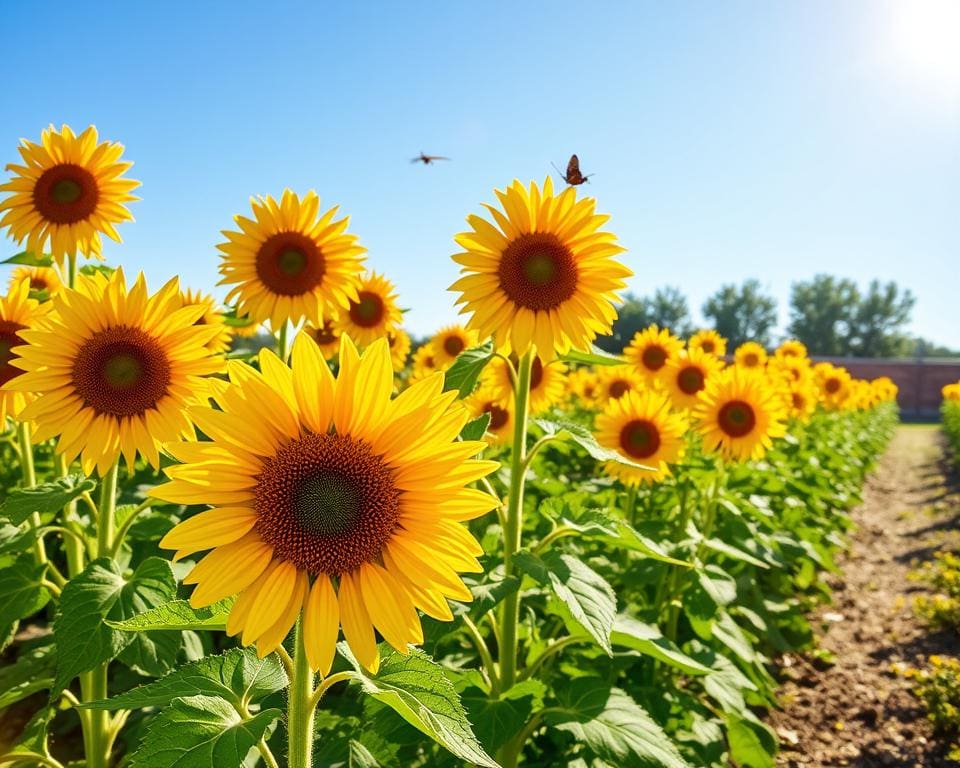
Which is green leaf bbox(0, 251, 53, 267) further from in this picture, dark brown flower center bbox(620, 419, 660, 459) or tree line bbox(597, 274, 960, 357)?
tree line bbox(597, 274, 960, 357)

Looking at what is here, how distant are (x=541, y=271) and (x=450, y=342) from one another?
4257mm

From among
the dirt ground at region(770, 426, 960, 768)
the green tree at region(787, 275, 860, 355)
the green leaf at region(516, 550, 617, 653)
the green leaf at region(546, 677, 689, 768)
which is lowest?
the dirt ground at region(770, 426, 960, 768)

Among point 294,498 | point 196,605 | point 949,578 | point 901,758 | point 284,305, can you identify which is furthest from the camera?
point 949,578

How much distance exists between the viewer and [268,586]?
5.48ft

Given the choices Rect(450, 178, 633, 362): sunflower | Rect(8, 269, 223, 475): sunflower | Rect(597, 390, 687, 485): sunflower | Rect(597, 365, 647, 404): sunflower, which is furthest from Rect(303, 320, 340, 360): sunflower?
Rect(597, 365, 647, 404): sunflower

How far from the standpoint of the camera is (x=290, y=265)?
4.35m

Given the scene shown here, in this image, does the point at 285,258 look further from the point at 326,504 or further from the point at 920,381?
the point at 920,381

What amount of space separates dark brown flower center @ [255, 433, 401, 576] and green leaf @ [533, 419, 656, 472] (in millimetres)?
1106

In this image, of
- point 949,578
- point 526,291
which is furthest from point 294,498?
point 949,578

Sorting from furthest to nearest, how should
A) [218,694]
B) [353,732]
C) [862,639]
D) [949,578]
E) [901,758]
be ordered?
1. [949,578]
2. [862,639]
3. [901,758]
4. [353,732]
5. [218,694]

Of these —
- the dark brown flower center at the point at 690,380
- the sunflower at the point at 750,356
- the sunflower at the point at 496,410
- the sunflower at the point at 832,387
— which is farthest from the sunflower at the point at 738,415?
the sunflower at the point at 832,387

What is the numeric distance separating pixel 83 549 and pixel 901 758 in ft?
17.2

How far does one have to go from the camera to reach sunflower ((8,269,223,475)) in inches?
104

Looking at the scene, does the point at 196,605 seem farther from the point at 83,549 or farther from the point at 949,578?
the point at 949,578
